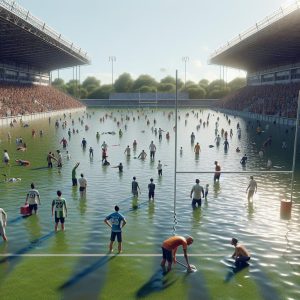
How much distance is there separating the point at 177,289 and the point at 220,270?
1.84 metres

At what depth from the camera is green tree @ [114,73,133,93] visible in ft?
577

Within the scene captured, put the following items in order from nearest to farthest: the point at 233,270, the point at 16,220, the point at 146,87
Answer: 1. the point at 233,270
2. the point at 16,220
3. the point at 146,87

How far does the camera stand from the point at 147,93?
157125 mm

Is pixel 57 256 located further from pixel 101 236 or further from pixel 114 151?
pixel 114 151

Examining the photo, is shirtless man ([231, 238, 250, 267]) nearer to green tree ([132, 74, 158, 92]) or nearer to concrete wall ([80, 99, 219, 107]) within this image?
concrete wall ([80, 99, 219, 107])

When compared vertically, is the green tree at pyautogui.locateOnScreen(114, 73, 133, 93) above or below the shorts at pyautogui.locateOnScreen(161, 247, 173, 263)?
above

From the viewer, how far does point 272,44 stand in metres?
66.0

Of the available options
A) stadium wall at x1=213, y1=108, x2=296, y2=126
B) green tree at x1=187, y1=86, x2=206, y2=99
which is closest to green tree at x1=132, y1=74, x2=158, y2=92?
green tree at x1=187, y1=86, x2=206, y2=99

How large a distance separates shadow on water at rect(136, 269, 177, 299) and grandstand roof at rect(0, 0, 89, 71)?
44.9m

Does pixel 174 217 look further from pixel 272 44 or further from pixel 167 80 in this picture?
pixel 167 80

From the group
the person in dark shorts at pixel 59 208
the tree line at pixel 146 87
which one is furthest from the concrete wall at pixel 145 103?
the person in dark shorts at pixel 59 208

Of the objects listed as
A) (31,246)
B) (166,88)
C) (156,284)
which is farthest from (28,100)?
(166,88)

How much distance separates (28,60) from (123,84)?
89.8 meters

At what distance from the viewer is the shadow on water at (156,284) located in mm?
9594
